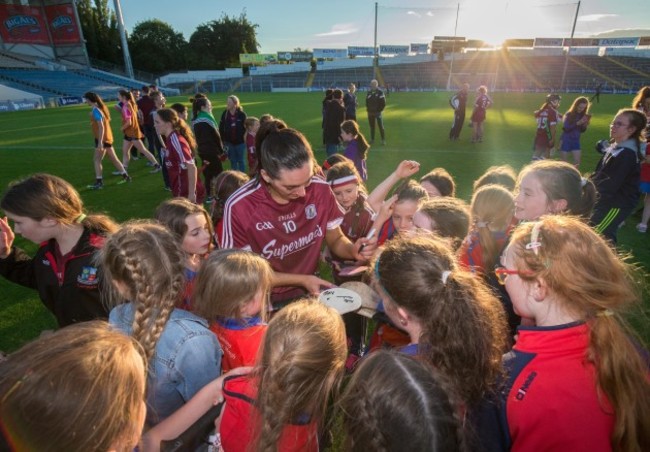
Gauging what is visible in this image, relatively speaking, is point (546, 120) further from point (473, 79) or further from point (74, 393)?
point (473, 79)

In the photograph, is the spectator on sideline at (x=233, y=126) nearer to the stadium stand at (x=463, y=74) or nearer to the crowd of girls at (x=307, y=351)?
the crowd of girls at (x=307, y=351)

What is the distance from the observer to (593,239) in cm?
157

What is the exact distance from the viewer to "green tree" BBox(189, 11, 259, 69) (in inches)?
2645

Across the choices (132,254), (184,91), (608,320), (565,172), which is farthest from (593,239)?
(184,91)

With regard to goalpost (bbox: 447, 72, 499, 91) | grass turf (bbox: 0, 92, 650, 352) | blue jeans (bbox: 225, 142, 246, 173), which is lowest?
grass turf (bbox: 0, 92, 650, 352)

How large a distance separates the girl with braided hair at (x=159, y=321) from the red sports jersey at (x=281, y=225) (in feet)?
2.45

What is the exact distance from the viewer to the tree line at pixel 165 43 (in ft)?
172

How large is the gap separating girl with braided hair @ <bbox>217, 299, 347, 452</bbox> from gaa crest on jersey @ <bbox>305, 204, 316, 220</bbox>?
1.37 meters

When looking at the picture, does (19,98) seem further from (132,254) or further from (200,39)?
(200,39)

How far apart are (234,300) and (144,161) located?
1113cm

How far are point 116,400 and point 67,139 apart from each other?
17518 mm

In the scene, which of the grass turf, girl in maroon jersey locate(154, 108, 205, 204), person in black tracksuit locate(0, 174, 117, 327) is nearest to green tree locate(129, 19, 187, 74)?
the grass turf

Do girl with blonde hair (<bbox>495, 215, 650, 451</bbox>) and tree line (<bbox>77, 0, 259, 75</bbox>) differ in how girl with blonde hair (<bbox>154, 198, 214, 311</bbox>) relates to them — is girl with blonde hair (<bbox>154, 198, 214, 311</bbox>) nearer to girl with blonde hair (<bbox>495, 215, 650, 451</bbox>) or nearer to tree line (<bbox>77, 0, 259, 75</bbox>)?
girl with blonde hair (<bbox>495, 215, 650, 451</bbox>)

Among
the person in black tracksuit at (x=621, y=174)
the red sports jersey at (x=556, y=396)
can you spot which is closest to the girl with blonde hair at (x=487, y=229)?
the red sports jersey at (x=556, y=396)
